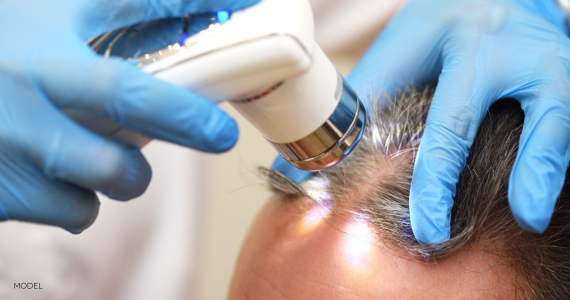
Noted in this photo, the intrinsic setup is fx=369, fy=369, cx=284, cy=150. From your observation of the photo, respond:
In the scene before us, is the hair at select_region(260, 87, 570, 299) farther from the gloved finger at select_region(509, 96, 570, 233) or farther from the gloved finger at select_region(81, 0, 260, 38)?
the gloved finger at select_region(81, 0, 260, 38)

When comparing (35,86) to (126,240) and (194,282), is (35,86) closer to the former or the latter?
(126,240)

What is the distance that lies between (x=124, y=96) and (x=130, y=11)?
0.54 feet

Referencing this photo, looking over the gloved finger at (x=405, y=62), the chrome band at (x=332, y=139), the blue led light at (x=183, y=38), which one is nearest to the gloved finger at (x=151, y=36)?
the blue led light at (x=183, y=38)

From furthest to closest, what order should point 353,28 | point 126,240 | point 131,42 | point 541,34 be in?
1. point 353,28
2. point 126,240
3. point 541,34
4. point 131,42

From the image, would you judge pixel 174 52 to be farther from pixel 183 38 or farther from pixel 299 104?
pixel 299 104

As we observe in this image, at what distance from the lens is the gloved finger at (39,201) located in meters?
0.57

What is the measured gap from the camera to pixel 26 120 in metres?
0.54

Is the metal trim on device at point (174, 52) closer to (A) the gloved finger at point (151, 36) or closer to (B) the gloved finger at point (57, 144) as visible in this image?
(A) the gloved finger at point (151, 36)

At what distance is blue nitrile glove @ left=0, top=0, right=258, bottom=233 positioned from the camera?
0.51m

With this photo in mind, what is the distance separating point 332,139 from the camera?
577 mm

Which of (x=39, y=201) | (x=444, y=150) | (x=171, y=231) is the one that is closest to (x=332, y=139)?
(x=444, y=150)

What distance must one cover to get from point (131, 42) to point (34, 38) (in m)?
0.14

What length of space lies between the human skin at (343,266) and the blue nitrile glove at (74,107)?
267 mm

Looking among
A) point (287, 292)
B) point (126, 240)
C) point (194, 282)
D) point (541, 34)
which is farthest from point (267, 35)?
point (194, 282)
